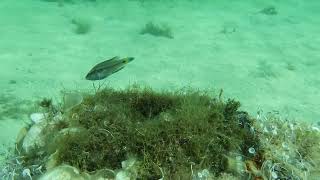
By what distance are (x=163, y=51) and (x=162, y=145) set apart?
874cm

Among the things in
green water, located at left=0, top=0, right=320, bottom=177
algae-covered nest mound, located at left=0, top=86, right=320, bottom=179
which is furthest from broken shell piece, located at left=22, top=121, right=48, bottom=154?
green water, located at left=0, top=0, right=320, bottom=177

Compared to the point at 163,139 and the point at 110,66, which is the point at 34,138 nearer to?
the point at 163,139

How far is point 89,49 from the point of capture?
1174cm

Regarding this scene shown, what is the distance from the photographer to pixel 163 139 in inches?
130

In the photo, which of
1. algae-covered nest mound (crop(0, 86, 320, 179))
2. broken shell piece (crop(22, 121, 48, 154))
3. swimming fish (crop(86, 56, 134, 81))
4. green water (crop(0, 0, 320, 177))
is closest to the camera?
algae-covered nest mound (crop(0, 86, 320, 179))

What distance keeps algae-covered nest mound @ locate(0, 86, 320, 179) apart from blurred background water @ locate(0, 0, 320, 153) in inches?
71.9

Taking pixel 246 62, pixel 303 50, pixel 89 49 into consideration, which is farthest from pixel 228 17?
pixel 89 49

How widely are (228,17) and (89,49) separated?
7.65 meters

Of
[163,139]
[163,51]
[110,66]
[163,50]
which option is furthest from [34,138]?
[163,50]

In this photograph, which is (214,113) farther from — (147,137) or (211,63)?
(211,63)

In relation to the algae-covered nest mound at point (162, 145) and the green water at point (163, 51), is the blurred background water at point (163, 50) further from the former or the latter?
the algae-covered nest mound at point (162, 145)

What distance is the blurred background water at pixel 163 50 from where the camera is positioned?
8.56 m

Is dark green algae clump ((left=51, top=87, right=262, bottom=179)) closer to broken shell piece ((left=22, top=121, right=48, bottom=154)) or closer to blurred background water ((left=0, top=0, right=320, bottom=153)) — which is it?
broken shell piece ((left=22, top=121, right=48, bottom=154))

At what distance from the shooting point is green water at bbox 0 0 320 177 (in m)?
8.55
